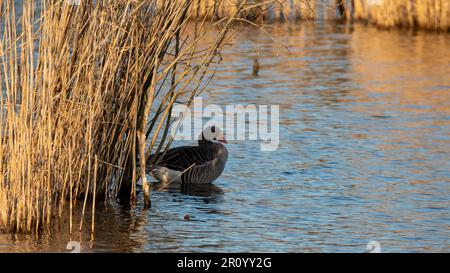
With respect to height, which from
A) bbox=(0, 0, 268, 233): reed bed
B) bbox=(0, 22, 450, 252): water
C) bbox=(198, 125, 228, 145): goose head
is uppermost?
bbox=(0, 0, 268, 233): reed bed

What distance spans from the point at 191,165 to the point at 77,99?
2.34 metres

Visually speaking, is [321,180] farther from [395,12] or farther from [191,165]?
[395,12]

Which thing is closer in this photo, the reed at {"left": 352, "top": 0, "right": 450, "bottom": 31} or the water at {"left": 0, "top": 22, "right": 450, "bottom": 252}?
the water at {"left": 0, "top": 22, "right": 450, "bottom": 252}

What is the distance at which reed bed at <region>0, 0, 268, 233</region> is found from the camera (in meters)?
8.20

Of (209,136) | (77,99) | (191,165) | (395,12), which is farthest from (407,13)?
(77,99)

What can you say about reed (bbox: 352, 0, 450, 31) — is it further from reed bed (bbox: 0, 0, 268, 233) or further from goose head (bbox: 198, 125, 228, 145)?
reed bed (bbox: 0, 0, 268, 233)

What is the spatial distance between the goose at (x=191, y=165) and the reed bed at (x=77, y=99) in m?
1.21

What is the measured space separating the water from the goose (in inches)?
7.4

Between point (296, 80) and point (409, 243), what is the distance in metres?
9.84

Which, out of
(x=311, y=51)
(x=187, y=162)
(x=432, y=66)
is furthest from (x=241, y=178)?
(x=311, y=51)

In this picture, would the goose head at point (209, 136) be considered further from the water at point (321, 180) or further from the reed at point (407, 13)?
the reed at point (407, 13)

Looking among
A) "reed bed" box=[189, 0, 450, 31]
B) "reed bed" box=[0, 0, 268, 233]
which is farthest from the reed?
"reed bed" box=[0, 0, 268, 233]

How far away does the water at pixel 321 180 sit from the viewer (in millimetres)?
8711

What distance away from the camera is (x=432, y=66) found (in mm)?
19656
